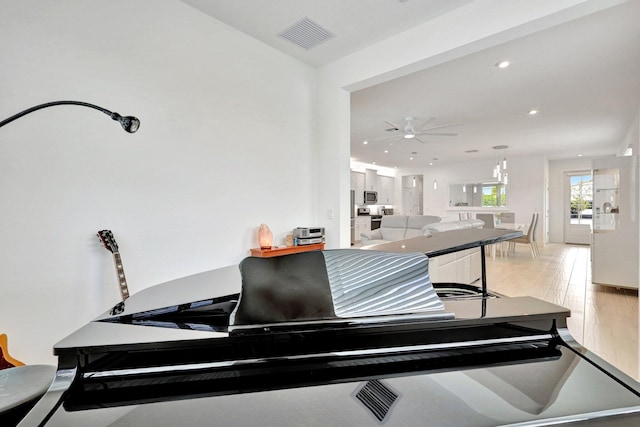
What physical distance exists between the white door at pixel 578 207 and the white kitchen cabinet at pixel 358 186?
6095 mm

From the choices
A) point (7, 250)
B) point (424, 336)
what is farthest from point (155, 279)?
point (424, 336)

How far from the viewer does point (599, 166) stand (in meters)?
3.71

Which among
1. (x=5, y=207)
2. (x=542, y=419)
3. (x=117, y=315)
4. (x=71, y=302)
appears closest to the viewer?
(x=542, y=419)

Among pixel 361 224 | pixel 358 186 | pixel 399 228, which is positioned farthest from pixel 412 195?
pixel 399 228

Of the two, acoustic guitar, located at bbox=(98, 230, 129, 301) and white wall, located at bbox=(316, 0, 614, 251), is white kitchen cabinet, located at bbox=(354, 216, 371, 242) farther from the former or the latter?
acoustic guitar, located at bbox=(98, 230, 129, 301)

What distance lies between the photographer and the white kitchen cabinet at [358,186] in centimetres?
896

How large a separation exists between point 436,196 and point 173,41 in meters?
9.66

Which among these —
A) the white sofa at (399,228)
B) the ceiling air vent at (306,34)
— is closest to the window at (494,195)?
the white sofa at (399,228)

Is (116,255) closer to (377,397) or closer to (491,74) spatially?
(377,397)

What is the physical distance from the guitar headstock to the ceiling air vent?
2.25 m

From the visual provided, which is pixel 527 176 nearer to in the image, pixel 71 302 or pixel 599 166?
pixel 599 166

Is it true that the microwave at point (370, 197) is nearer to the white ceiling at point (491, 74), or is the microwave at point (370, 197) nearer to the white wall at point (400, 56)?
the white ceiling at point (491, 74)

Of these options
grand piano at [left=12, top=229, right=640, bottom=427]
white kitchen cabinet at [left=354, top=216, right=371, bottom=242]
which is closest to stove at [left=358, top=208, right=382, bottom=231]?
white kitchen cabinet at [left=354, top=216, right=371, bottom=242]

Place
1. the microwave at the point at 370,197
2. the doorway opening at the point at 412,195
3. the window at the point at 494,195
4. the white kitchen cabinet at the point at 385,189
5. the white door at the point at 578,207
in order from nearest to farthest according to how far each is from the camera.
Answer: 1. the white door at the point at 578,207
2. the window at the point at 494,195
3. the microwave at the point at 370,197
4. the white kitchen cabinet at the point at 385,189
5. the doorway opening at the point at 412,195
